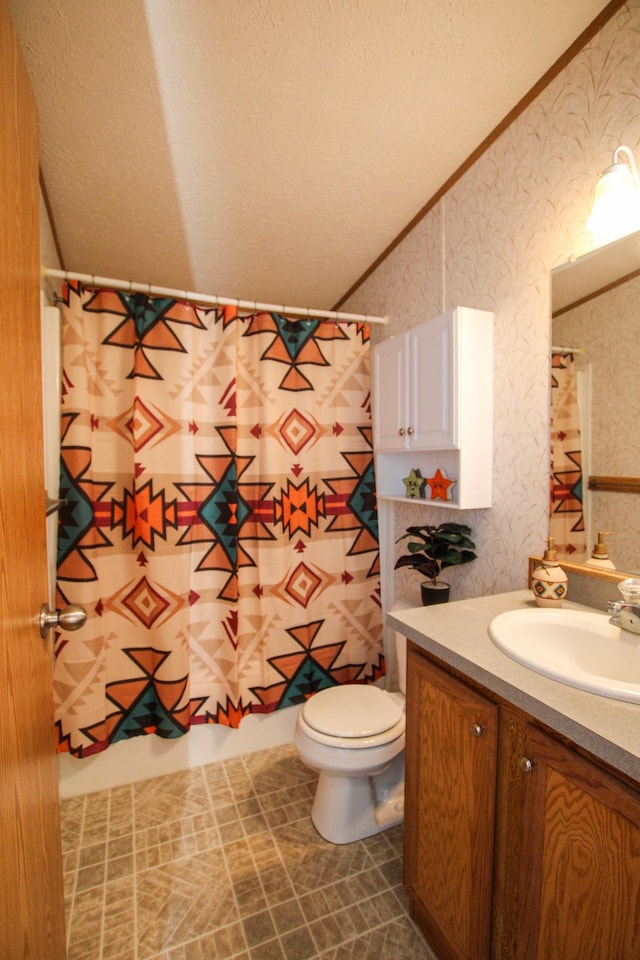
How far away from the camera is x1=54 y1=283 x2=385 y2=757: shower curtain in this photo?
5.61 feet

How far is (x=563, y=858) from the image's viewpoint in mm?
713

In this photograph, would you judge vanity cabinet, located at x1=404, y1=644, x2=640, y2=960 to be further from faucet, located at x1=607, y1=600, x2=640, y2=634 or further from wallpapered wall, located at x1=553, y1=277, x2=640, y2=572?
wallpapered wall, located at x1=553, y1=277, x2=640, y2=572

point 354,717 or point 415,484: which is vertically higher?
point 415,484

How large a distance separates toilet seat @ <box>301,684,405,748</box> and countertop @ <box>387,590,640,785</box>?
0.53m

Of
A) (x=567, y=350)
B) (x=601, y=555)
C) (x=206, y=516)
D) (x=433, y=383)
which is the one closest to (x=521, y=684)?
(x=601, y=555)

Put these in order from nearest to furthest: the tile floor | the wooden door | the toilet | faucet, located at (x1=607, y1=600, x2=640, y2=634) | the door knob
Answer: the wooden door, the door knob, faucet, located at (x1=607, y1=600, x2=640, y2=634), the tile floor, the toilet

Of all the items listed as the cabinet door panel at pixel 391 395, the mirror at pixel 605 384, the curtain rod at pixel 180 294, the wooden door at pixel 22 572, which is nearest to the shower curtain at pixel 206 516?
the curtain rod at pixel 180 294

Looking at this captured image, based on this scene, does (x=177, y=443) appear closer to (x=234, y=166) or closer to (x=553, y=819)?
(x=234, y=166)

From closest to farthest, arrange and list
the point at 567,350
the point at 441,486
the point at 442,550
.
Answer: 1. the point at 567,350
2. the point at 442,550
3. the point at 441,486

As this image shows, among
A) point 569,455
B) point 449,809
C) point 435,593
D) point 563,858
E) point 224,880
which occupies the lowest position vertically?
point 224,880

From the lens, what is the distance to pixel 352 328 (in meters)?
2.10

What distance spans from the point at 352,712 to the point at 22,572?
4.13 feet

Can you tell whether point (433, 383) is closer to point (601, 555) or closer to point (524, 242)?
point (524, 242)

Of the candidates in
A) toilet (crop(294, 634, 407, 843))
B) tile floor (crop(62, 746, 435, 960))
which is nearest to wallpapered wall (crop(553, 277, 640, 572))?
toilet (crop(294, 634, 407, 843))
